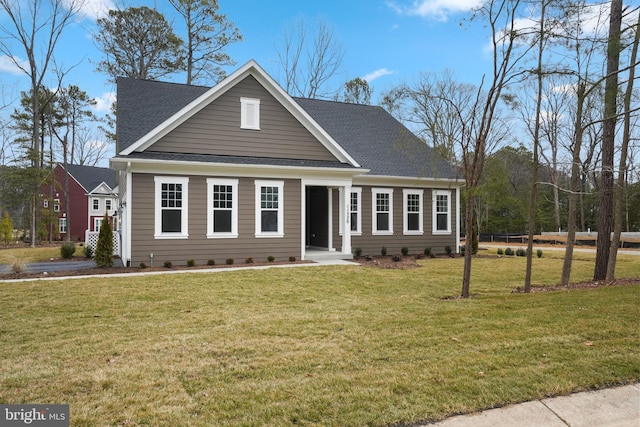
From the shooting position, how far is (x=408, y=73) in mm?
27828

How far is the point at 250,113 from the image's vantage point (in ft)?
47.3

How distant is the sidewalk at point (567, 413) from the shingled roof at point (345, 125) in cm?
1068

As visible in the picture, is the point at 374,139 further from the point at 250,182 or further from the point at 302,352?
the point at 302,352

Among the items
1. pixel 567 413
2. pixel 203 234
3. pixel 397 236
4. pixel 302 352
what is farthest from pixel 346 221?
pixel 567 413

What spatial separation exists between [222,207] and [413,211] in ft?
26.5

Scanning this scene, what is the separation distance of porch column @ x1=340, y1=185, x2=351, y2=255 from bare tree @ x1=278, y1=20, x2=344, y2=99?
15.8m

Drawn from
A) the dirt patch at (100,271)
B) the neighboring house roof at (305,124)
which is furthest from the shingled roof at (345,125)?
the dirt patch at (100,271)

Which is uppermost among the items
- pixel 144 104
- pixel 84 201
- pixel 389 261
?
pixel 144 104

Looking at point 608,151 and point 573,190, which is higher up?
point 608,151

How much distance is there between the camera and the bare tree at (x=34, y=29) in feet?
78.6

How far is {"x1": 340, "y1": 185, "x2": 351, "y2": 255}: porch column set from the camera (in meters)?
15.3

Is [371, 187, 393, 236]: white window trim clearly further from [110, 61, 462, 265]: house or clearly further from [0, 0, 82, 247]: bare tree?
[0, 0, 82, 247]: bare tree

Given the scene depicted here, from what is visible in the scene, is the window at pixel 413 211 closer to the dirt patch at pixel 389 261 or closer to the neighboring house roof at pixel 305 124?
the neighboring house roof at pixel 305 124

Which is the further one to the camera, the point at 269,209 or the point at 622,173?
the point at 269,209
